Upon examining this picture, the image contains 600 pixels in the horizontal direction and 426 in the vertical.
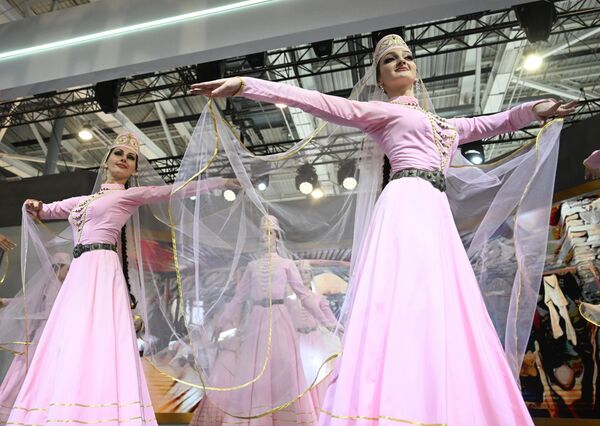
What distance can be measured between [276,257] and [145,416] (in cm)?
106

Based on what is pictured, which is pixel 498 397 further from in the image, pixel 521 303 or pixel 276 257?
pixel 276 257

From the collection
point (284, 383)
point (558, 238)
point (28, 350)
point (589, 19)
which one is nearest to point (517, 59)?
point (589, 19)

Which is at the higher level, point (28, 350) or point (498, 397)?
point (28, 350)

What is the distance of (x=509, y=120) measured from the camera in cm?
231

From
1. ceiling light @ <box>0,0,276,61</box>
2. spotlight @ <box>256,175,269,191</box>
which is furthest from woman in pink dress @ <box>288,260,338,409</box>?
ceiling light @ <box>0,0,276,61</box>

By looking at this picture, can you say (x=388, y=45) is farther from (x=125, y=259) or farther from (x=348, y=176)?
(x=125, y=259)

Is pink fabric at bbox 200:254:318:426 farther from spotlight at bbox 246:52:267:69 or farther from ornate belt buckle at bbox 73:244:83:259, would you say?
spotlight at bbox 246:52:267:69

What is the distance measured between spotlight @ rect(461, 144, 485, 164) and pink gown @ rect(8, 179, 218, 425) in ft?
15.9

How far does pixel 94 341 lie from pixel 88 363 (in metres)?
0.11

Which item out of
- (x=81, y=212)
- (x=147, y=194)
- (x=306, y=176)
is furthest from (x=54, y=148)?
(x=306, y=176)

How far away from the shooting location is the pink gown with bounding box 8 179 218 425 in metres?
2.35

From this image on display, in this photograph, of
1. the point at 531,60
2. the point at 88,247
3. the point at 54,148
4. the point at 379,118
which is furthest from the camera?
the point at 54,148

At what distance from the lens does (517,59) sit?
24.3ft

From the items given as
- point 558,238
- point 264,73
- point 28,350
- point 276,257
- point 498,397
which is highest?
point 264,73
